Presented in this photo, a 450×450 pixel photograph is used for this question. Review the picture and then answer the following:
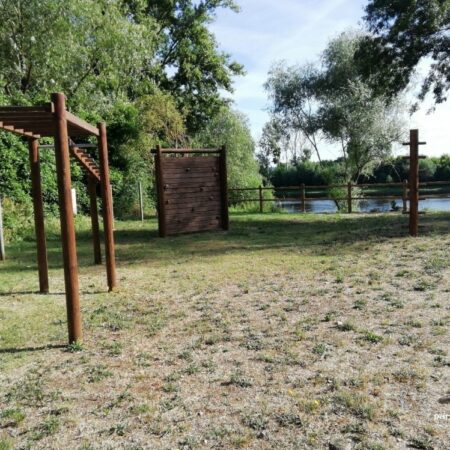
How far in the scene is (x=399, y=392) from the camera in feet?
9.51

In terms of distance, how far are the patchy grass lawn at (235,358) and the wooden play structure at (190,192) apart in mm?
4117

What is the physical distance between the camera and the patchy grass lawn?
2551 millimetres

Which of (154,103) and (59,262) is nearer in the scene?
(59,262)

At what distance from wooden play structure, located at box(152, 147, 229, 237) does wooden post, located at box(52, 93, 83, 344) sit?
6961mm

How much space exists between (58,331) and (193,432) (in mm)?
2293

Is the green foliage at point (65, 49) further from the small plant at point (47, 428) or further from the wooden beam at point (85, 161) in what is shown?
the small plant at point (47, 428)

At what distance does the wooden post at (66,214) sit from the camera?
3959mm

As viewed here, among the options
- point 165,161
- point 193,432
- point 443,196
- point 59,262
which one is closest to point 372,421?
point 193,432

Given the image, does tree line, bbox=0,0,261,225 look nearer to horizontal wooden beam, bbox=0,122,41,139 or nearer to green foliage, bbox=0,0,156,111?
green foliage, bbox=0,0,156,111

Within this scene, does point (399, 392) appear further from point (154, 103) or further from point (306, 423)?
point (154, 103)

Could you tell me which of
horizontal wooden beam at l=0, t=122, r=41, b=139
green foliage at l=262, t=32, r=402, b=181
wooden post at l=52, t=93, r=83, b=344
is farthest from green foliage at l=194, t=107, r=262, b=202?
wooden post at l=52, t=93, r=83, b=344

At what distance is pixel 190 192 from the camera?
38.2ft

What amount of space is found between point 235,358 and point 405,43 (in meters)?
12.3

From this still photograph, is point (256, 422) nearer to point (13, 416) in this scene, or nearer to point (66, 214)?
point (13, 416)
